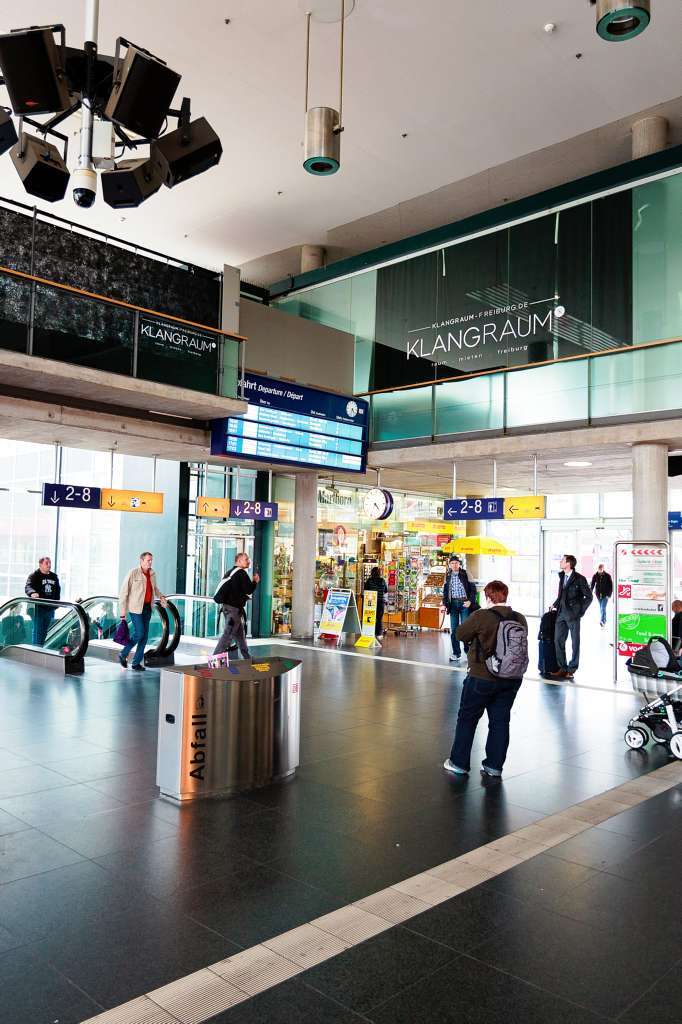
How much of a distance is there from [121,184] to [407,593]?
1574cm

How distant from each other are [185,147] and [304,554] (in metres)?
10.7

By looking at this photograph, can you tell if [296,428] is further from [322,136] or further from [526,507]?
[322,136]

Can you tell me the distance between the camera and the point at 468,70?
37.3 feet

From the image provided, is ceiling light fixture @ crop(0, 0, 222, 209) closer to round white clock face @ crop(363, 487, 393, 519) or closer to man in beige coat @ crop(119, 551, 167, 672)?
man in beige coat @ crop(119, 551, 167, 672)

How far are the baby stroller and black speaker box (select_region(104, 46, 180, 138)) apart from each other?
656cm

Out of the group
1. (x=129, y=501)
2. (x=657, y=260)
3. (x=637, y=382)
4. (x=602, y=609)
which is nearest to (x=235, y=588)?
(x=129, y=501)

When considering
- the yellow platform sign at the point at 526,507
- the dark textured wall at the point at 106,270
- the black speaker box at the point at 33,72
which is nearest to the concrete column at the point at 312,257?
the dark textured wall at the point at 106,270

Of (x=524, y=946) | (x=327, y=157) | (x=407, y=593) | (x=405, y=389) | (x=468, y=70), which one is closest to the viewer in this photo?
(x=524, y=946)

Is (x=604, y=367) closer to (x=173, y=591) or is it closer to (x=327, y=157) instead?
(x=327, y=157)

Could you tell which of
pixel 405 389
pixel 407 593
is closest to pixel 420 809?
pixel 405 389

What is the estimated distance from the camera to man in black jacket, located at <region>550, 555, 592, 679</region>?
11.5 metres

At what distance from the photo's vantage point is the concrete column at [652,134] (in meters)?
13.0

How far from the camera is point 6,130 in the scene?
21.0ft

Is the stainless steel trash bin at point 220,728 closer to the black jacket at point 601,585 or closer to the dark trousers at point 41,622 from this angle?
the dark trousers at point 41,622
